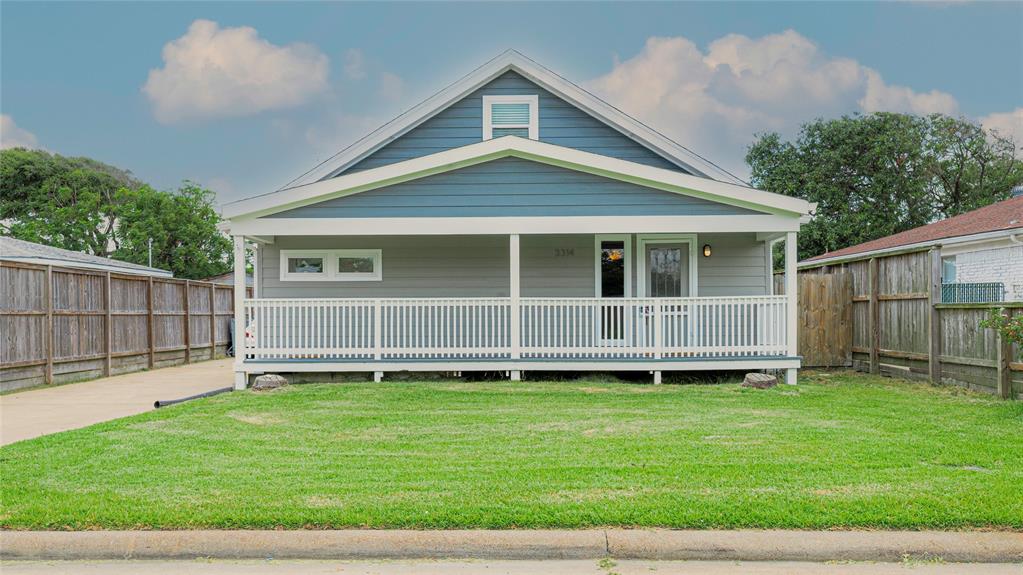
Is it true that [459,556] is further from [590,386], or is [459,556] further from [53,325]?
[53,325]

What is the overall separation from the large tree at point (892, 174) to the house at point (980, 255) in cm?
1488

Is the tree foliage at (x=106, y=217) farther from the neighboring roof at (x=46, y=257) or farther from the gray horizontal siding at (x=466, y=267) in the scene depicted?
the gray horizontal siding at (x=466, y=267)

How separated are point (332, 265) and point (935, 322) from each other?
9931mm

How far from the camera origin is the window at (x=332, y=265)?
1382cm

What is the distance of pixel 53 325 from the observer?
43.0ft

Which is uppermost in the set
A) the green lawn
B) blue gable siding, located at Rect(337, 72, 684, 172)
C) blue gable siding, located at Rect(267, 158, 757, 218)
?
blue gable siding, located at Rect(337, 72, 684, 172)

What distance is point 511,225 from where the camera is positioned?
39.0 feet

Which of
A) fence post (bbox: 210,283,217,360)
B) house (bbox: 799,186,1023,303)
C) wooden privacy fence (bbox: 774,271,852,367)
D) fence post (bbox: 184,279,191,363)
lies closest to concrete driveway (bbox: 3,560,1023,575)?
house (bbox: 799,186,1023,303)

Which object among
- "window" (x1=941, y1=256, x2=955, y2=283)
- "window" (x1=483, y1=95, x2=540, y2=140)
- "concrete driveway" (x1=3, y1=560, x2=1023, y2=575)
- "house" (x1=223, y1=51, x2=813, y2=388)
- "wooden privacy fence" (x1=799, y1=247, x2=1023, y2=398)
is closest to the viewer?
"concrete driveway" (x1=3, y1=560, x2=1023, y2=575)

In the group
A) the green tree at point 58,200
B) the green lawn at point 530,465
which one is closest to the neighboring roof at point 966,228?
the green lawn at point 530,465

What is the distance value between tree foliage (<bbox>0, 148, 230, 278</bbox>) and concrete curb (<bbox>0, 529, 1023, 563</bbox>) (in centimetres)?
3433

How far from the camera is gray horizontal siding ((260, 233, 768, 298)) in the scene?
1380 cm

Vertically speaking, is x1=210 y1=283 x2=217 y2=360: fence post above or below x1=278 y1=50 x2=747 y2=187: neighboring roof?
below

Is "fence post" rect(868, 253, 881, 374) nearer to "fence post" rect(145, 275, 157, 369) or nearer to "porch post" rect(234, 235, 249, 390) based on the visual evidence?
"porch post" rect(234, 235, 249, 390)
